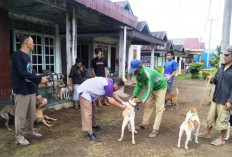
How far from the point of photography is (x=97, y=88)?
3322 millimetres

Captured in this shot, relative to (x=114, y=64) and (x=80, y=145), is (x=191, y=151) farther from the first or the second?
(x=114, y=64)

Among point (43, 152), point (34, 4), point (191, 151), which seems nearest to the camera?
point (43, 152)

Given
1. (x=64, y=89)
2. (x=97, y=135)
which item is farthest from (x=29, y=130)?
(x=64, y=89)

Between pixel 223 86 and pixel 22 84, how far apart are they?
3.70m

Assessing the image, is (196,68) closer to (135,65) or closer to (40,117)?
(135,65)

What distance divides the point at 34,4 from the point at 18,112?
3.54 meters

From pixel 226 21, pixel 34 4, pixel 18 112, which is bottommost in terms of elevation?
pixel 18 112

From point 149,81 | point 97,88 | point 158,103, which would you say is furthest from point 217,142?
point 97,88

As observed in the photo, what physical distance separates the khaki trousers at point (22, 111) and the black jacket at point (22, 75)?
12 cm

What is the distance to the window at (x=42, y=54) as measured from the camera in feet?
24.8

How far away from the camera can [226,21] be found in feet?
18.3

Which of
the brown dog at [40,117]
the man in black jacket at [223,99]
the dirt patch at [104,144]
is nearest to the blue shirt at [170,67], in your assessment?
the dirt patch at [104,144]

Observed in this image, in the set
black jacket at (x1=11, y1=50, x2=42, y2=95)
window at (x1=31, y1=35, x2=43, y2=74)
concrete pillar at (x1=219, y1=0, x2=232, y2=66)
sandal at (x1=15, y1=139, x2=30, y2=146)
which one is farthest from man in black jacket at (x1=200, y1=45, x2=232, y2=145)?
window at (x1=31, y1=35, x2=43, y2=74)

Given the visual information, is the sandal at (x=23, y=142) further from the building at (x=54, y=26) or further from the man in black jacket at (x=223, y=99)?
the man in black jacket at (x=223, y=99)
